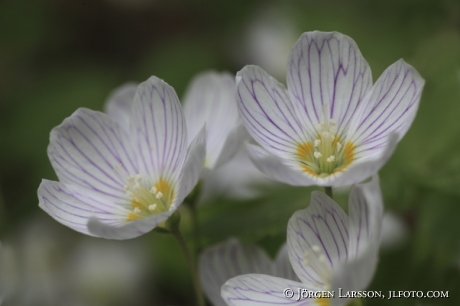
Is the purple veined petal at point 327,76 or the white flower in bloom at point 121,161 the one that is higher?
the purple veined petal at point 327,76

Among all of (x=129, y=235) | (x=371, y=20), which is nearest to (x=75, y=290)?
(x=129, y=235)

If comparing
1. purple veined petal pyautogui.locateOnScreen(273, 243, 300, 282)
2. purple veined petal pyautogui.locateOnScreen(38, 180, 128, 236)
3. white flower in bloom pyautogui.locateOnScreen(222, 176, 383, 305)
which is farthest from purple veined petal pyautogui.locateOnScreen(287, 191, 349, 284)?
purple veined petal pyautogui.locateOnScreen(38, 180, 128, 236)

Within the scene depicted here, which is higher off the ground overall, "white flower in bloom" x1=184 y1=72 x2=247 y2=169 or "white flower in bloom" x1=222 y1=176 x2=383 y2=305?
"white flower in bloom" x1=184 y1=72 x2=247 y2=169

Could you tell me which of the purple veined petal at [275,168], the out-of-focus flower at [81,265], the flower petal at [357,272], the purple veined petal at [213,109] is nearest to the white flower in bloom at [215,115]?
the purple veined petal at [213,109]

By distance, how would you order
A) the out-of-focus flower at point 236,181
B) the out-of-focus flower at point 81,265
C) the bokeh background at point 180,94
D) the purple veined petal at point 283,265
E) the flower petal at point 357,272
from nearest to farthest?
the flower petal at point 357,272
the purple veined petal at point 283,265
the bokeh background at point 180,94
the out-of-focus flower at point 236,181
the out-of-focus flower at point 81,265

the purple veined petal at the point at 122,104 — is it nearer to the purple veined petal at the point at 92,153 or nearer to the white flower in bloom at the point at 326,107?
the purple veined petal at the point at 92,153

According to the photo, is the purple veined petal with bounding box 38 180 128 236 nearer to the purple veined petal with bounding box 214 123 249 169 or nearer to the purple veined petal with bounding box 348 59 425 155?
the purple veined petal with bounding box 214 123 249 169

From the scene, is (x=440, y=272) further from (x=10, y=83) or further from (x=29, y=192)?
(x=10, y=83)
